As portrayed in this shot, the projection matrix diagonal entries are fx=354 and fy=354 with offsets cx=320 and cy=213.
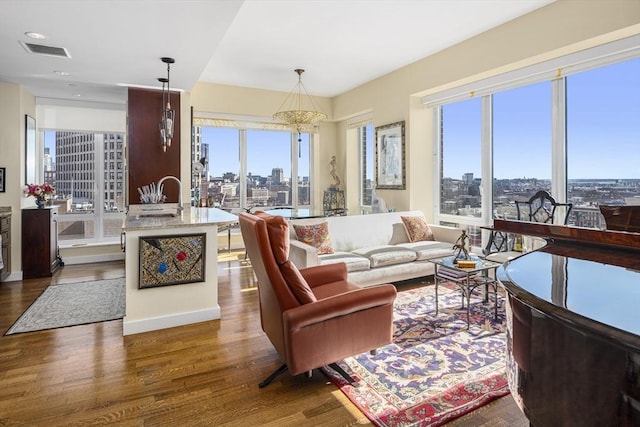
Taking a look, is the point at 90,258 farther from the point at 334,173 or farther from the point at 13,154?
the point at 334,173

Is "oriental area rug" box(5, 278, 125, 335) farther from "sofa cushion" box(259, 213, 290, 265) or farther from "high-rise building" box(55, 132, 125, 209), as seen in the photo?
"sofa cushion" box(259, 213, 290, 265)

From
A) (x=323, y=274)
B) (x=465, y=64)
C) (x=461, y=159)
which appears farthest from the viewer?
(x=461, y=159)

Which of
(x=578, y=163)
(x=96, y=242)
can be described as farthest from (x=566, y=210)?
(x=96, y=242)

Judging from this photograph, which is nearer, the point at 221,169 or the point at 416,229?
the point at 416,229

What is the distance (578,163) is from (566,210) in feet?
1.71

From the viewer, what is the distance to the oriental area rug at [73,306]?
11.1 ft

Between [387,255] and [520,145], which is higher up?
[520,145]

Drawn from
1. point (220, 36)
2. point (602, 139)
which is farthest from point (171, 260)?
point (602, 139)

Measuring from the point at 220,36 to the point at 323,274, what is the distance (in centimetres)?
241

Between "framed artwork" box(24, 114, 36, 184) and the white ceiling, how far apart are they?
0.50 meters

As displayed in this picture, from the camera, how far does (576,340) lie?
0.92 metres

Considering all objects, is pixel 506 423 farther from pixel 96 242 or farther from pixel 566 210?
pixel 96 242

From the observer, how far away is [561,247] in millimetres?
1787

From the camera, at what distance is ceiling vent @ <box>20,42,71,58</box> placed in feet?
11.5
